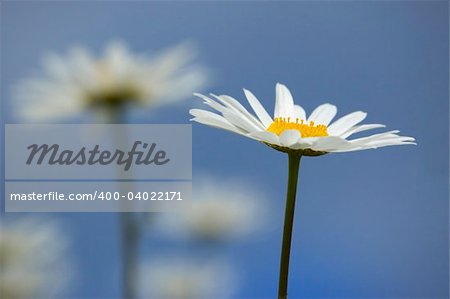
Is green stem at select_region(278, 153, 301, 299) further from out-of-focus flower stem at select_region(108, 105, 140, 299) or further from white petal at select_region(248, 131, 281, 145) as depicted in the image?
out-of-focus flower stem at select_region(108, 105, 140, 299)

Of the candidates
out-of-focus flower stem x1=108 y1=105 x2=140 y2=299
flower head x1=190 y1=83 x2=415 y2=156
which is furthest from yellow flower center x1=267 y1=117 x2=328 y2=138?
out-of-focus flower stem x1=108 y1=105 x2=140 y2=299

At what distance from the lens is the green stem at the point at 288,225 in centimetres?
27

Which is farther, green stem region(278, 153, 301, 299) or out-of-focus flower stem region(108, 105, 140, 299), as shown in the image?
out-of-focus flower stem region(108, 105, 140, 299)

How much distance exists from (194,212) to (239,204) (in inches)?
2.1

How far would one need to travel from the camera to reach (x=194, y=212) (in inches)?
26.2

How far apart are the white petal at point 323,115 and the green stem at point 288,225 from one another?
11 centimetres

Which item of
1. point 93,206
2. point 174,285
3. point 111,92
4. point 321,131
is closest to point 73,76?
point 111,92

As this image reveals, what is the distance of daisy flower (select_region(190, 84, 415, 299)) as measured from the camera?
29 centimetres

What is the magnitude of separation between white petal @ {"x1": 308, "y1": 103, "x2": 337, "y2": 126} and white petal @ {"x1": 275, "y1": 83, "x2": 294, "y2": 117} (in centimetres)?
2

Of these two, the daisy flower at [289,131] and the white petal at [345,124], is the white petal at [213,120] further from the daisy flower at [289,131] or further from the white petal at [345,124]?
the white petal at [345,124]

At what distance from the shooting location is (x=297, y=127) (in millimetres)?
393

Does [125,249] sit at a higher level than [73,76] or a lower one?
lower

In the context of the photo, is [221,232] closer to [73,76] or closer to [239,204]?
[239,204]

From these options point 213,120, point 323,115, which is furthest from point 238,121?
point 323,115
